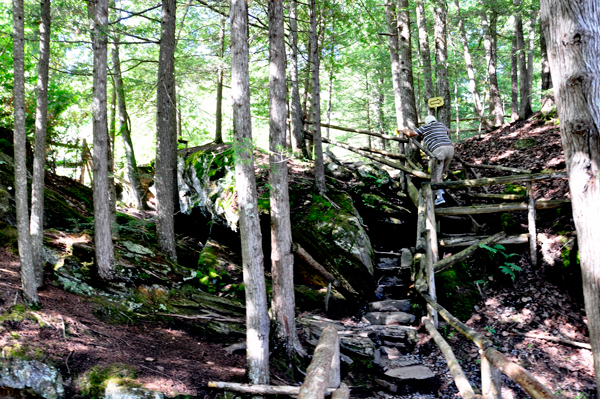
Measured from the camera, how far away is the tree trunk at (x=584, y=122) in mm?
3318

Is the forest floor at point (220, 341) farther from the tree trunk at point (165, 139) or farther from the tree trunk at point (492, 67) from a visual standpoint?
the tree trunk at point (492, 67)

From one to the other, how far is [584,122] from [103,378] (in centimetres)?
580

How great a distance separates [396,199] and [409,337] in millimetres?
5364

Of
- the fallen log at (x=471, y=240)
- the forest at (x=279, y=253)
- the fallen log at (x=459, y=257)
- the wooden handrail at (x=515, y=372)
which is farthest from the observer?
the fallen log at (x=471, y=240)

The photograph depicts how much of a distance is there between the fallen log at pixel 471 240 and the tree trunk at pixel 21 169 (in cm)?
795

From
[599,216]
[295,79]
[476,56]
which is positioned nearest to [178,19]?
[295,79]

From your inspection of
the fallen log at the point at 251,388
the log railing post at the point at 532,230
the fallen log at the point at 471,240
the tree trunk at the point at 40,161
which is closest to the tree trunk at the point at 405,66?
the fallen log at the point at 471,240

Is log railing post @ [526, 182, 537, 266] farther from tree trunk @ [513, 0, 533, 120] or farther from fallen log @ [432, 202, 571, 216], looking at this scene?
tree trunk @ [513, 0, 533, 120]

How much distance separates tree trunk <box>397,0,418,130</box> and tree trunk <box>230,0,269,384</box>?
26.8ft

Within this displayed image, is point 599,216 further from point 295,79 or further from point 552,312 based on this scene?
point 295,79

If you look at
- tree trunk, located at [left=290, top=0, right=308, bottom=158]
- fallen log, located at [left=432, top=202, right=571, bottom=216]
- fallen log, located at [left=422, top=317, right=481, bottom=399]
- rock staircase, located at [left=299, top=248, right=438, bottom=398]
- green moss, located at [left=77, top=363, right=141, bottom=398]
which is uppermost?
tree trunk, located at [left=290, top=0, right=308, bottom=158]

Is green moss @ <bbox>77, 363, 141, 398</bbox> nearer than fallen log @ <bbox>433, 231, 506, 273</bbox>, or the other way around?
green moss @ <bbox>77, 363, 141, 398</bbox>

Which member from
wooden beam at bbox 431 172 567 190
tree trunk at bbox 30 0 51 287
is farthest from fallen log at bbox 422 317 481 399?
tree trunk at bbox 30 0 51 287

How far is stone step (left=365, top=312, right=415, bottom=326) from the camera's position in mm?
7398
